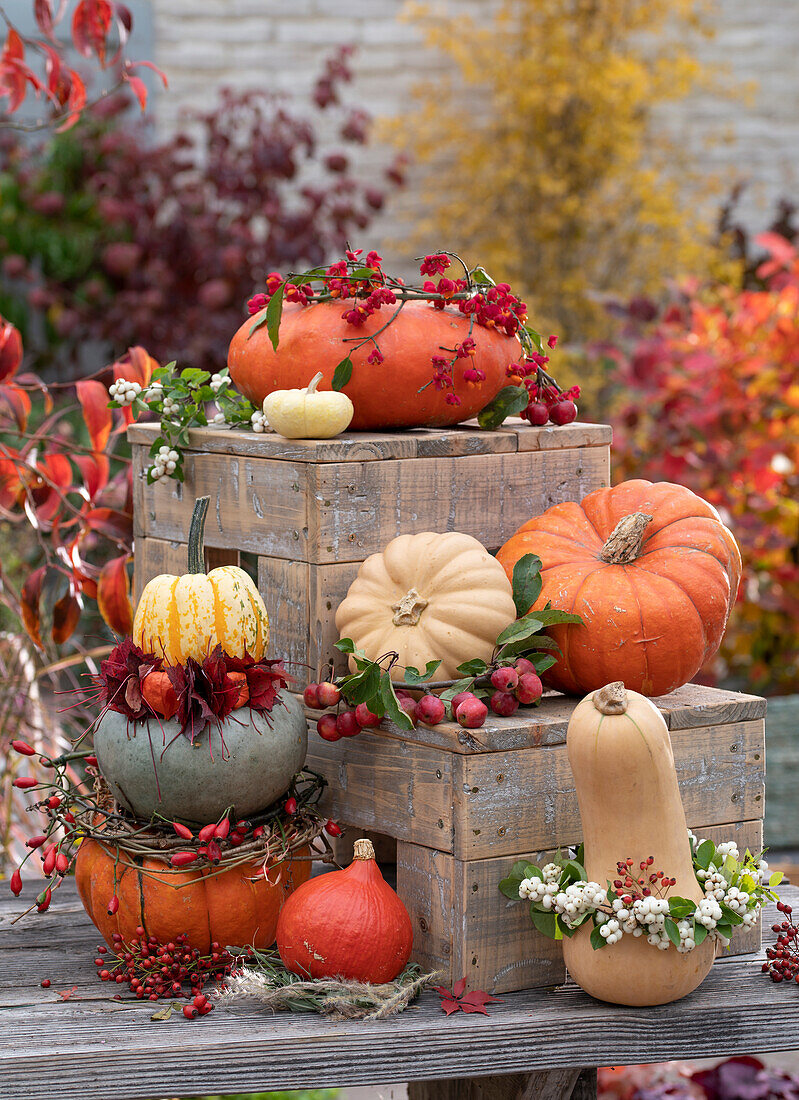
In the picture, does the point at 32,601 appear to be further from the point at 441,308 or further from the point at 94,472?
the point at 441,308

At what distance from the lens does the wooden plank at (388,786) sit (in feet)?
5.25

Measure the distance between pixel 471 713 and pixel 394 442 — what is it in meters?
0.43

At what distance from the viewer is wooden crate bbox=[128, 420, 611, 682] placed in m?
1.77

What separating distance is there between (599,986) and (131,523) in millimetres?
1298

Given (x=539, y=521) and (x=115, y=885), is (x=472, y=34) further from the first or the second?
(x=115, y=885)

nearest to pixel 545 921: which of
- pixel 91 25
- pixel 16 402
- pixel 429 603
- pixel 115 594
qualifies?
pixel 429 603

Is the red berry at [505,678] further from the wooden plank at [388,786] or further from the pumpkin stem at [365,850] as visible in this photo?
the pumpkin stem at [365,850]

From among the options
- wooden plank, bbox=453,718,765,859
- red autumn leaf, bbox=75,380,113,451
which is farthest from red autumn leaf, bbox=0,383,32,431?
wooden plank, bbox=453,718,765,859

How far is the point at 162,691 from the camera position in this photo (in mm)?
1598

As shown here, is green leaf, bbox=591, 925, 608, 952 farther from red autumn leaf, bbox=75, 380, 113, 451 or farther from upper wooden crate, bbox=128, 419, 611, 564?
red autumn leaf, bbox=75, 380, 113, 451

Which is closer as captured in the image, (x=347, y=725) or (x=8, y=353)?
(x=347, y=725)

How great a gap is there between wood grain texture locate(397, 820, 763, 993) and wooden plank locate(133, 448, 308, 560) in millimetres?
456

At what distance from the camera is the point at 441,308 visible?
6.28 feet

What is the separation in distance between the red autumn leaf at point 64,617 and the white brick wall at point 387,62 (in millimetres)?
3679
